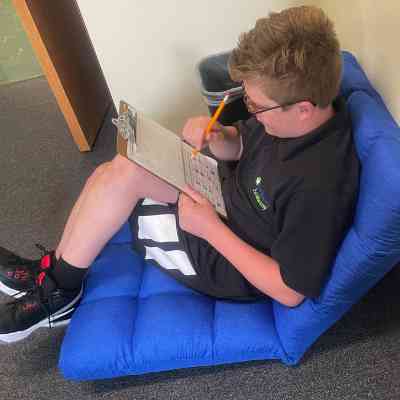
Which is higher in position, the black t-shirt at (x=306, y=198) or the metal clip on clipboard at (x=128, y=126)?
the metal clip on clipboard at (x=128, y=126)

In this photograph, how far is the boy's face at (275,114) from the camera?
2.67ft

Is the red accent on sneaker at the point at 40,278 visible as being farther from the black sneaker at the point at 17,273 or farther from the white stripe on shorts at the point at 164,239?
the white stripe on shorts at the point at 164,239

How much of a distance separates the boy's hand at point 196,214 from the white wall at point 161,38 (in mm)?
822

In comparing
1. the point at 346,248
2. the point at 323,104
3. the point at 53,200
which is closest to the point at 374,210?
the point at 346,248

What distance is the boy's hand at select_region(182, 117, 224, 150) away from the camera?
1093 mm

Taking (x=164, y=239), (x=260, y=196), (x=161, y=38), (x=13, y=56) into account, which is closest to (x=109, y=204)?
(x=164, y=239)

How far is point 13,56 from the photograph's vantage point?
300cm

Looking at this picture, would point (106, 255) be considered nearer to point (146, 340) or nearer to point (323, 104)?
point (146, 340)

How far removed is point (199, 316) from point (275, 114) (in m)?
0.54

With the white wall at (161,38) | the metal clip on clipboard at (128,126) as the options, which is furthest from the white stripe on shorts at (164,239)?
the white wall at (161,38)

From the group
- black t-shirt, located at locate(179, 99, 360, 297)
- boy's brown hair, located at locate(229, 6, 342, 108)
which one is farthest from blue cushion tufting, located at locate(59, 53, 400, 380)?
boy's brown hair, located at locate(229, 6, 342, 108)

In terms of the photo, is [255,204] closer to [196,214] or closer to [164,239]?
[196,214]

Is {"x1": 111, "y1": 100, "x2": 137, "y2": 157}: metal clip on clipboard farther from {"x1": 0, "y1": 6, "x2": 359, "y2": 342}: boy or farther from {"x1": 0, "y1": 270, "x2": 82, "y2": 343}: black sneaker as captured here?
{"x1": 0, "y1": 270, "x2": 82, "y2": 343}: black sneaker

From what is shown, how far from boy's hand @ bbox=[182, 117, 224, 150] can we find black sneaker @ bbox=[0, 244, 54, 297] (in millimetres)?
534
